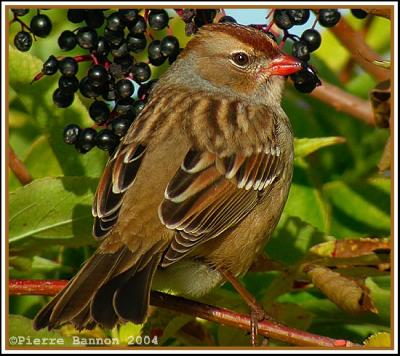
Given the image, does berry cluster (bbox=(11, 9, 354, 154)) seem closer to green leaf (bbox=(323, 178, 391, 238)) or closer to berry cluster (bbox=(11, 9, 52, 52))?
berry cluster (bbox=(11, 9, 52, 52))

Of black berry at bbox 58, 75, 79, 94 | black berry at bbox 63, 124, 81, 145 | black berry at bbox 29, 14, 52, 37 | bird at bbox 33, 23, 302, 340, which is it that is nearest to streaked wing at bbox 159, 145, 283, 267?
bird at bbox 33, 23, 302, 340

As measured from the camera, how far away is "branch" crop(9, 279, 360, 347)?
313 cm

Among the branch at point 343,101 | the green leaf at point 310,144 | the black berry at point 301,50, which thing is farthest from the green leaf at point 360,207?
the black berry at point 301,50

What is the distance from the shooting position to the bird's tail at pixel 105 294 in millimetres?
3146

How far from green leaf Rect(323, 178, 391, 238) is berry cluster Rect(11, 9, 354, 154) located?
0.44 meters

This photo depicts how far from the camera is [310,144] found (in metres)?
3.62

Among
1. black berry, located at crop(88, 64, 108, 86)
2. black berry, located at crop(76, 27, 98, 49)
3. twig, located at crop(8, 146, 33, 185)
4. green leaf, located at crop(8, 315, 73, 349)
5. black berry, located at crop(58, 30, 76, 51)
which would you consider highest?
black berry, located at crop(76, 27, 98, 49)

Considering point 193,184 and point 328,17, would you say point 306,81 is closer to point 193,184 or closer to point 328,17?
point 328,17

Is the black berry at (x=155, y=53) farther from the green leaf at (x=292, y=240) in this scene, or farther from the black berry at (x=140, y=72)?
the green leaf at (x=292, y=240)

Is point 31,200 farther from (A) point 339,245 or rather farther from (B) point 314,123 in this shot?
(B) point 314,123

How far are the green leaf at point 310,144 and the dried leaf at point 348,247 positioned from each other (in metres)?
0.39

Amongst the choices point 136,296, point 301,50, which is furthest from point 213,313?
point 301,50

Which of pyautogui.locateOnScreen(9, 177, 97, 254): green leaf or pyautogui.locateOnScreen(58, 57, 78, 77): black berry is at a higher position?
pyautogui.locateOnScreen(58, 57, 78, 77): black berry

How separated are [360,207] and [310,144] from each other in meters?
0.31
